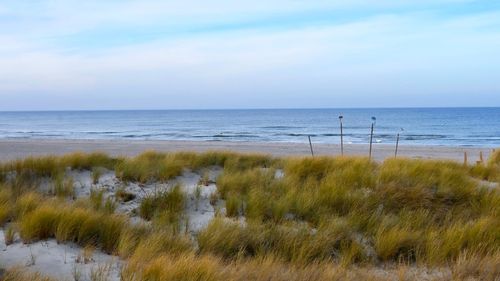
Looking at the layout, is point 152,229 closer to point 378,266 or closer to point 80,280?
point 80,280

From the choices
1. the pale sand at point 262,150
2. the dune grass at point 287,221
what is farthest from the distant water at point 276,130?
the dune grass at point 287,221

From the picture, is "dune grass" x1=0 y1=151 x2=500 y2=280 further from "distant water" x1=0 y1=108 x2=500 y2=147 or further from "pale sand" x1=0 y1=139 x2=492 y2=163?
"distant water" x1=0 y1=108 x2=500 y2=147

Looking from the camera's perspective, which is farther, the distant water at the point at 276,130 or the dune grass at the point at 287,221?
the distant water at the point at 276,130

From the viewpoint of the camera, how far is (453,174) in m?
9.00

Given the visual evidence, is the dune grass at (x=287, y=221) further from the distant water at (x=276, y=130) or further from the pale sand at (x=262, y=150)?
the distant water at (x=276, y=130)

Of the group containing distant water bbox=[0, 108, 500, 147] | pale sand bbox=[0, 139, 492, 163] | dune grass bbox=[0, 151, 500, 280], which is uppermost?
dune grass bbox=[0, 151, 500, 280]

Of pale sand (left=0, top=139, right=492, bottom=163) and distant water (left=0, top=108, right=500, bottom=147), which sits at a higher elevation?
pale sand (left=0, top=139, right=492, bottom=163)

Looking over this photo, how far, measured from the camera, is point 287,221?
663 centimetres

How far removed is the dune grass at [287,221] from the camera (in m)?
5.02

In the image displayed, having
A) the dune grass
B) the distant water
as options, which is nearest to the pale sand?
the distant water

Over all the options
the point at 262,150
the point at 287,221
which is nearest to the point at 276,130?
the point at 262,150

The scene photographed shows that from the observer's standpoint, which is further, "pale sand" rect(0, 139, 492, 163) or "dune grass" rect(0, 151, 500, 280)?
"pale sand" rect(0, 139, 492, 163)

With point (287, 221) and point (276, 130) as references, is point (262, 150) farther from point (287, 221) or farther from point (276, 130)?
point (276, 130)

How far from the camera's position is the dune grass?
5020 millimetres
